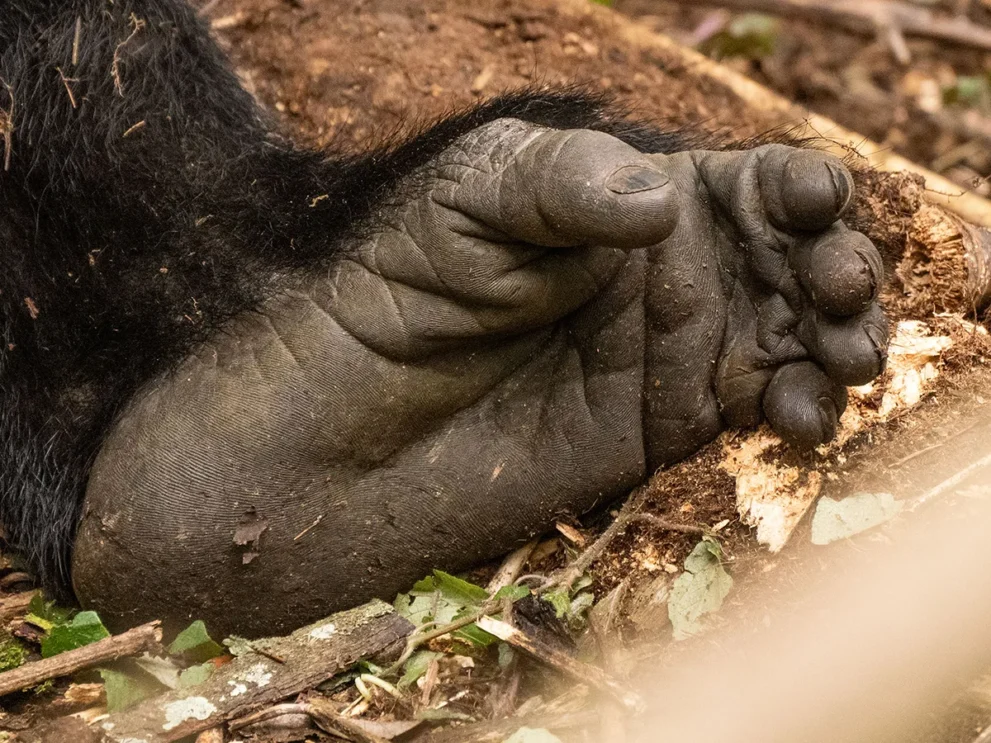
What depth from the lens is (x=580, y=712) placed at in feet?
4.59

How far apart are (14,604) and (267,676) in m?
0.48

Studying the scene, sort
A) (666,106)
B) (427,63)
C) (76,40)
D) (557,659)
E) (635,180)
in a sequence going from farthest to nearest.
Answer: (666,106)
(427,63)
(76,40)
(557,659)
(635,180)

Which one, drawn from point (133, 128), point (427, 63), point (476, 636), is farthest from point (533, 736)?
point (427, 63)

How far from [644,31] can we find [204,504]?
1.92 meters

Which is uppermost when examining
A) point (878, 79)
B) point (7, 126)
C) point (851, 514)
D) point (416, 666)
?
point (7, 126)

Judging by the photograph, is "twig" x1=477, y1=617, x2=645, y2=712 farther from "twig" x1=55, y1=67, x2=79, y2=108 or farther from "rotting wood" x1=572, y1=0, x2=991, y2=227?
"rotting wood" x1=572, y1=0, x2=991, y2=227

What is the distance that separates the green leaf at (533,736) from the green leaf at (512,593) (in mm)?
220

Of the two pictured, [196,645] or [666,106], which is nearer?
[196,645]

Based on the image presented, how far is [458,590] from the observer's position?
5.60ft

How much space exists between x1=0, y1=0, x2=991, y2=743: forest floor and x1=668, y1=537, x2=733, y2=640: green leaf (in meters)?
0.02

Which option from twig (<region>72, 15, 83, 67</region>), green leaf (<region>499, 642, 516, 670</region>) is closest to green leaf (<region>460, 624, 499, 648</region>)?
green leaf (<region>499, 642, 516, 670</region>)

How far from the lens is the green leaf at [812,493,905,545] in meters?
1.49

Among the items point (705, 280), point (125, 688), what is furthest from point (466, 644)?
point (705, 280)

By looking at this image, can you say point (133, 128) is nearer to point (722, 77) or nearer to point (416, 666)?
point (416, 666)
